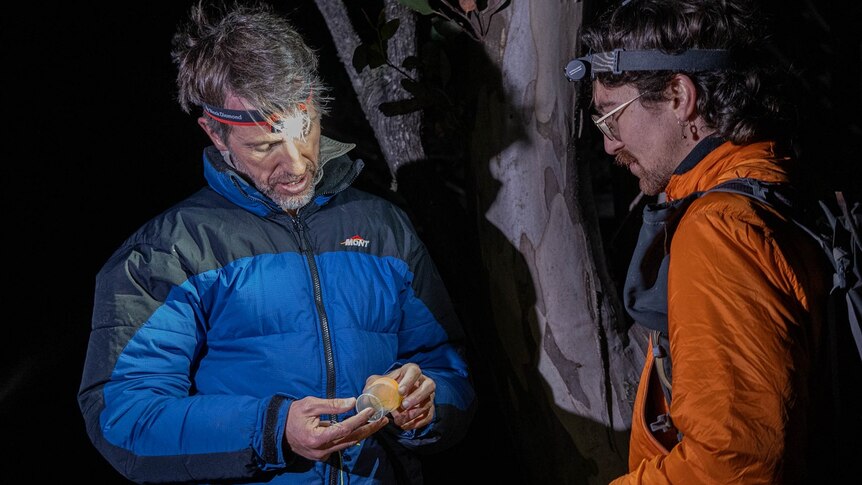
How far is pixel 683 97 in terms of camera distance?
175cm

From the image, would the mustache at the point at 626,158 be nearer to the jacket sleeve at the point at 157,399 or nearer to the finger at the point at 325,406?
the finger at the point at 325,406

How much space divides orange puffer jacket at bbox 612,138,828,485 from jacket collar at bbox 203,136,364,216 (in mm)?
1060

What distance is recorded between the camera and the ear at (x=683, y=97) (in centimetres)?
173

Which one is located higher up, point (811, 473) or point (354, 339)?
point (354, 339)

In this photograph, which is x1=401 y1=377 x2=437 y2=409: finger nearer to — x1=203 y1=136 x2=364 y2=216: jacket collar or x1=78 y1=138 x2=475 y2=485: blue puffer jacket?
x1=78 y1=138 x2=475 y2=485: blue puffer jacket

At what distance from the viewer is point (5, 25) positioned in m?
2.66

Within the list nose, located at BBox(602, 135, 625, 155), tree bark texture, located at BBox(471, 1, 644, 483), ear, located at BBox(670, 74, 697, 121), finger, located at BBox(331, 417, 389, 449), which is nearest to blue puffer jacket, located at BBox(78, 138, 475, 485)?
finger, located at BBox(331, 417, 389, 449)

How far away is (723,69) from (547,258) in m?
1.06

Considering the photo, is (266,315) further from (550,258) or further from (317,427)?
(550,258)

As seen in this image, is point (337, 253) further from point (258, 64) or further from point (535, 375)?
point (535, 375)

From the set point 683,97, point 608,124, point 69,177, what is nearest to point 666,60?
point 683,97

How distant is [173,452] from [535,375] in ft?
4.48

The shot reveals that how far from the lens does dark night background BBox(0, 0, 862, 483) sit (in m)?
2.70

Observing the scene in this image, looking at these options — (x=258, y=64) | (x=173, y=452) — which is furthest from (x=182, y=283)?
(x=258, y=64)
